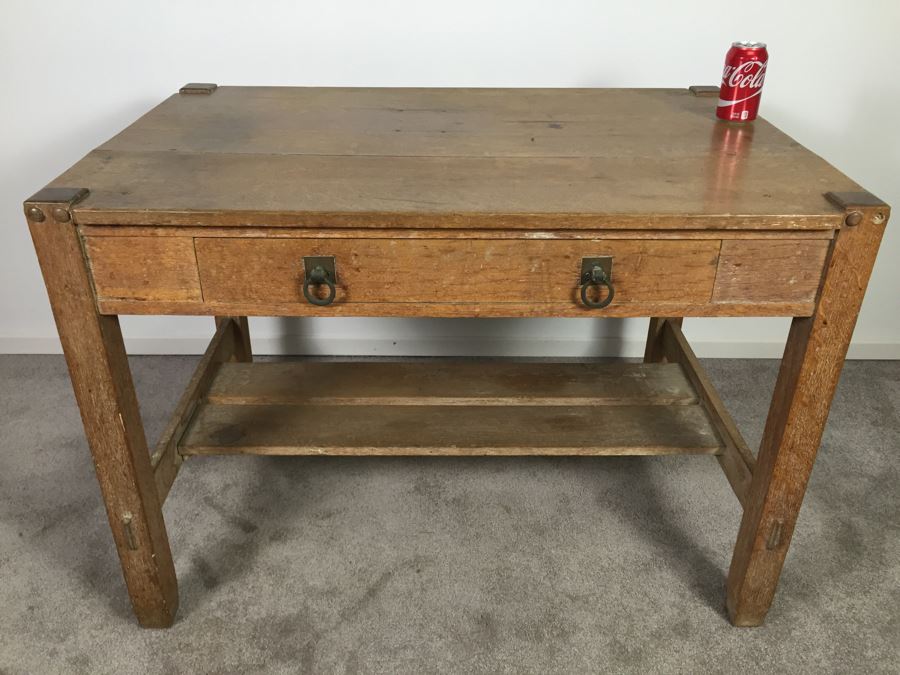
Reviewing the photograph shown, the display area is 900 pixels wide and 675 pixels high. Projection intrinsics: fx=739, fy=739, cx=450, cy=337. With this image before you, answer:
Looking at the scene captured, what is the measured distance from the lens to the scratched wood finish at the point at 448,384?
196 cm

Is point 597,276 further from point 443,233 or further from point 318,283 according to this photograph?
point 318,283

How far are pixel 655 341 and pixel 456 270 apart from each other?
122cm

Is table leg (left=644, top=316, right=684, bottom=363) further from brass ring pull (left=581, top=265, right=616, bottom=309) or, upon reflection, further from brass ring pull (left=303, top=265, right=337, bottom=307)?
brass ring pull (left=303, top=265, right=337, bottom=307)

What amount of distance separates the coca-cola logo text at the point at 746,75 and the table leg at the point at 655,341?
763mm

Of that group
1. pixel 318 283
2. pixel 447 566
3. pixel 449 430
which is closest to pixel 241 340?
pixel 449 430

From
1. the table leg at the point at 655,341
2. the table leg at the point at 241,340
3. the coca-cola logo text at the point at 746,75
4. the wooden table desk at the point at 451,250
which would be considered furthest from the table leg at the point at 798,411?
the table leg at the point at 241,340

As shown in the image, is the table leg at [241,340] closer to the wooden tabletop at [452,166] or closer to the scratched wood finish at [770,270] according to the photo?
the wooden tabletop at [452,166]

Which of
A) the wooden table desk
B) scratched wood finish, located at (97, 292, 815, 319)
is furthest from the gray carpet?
scratched wood finish, located at (97, 292, 815, 319)

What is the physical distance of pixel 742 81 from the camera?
1.75 meters

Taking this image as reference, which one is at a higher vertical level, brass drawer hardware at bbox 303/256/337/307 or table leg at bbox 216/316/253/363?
brass drawer hardware at bbox 303/256/337/307

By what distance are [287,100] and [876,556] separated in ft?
6.30

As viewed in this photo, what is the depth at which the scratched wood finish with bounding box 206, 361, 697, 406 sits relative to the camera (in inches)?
77.2

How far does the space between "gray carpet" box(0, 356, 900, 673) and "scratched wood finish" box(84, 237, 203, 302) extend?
801 millimetres

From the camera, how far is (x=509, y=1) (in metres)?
2.20
